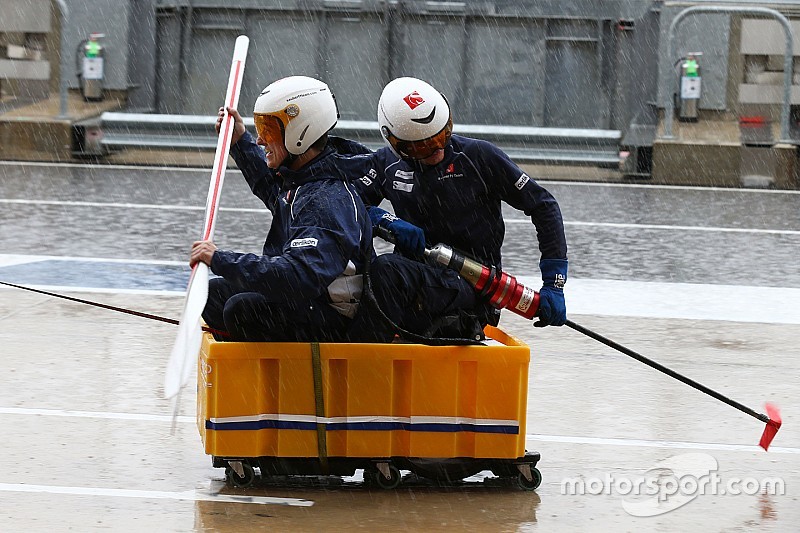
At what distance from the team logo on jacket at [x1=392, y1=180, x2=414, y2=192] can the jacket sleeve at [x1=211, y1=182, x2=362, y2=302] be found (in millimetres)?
555

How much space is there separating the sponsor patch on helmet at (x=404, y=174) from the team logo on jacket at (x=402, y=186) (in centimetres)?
2

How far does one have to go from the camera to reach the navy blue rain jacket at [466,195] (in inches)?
229

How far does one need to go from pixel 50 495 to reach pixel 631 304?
5.50 metres

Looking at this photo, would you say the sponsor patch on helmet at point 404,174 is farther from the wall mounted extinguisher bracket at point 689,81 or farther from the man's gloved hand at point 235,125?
the wall mounted extinguisher bracket at point 689,81

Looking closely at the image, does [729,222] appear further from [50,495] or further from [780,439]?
[50,495]

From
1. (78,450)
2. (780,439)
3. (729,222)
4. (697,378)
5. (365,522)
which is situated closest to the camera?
(365,522)

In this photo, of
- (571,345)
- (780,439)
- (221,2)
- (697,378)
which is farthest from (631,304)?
(221,2)

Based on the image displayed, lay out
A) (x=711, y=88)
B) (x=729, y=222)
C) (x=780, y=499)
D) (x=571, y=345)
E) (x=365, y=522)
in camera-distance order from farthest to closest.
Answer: (x=711, y=88), (x=729, y=222), (x=571, y=345), (x=780, y=499), (x=365, y=522)

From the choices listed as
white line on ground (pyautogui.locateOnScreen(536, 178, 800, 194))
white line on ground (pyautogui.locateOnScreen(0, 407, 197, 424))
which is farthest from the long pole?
white line on ground (pyautogui.locateOnScreen(0, 407, 197, 424))

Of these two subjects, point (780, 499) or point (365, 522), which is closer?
point (365, 522)

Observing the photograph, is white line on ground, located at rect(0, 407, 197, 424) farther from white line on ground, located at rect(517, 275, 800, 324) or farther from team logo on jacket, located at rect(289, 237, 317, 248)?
white line on ground, located at rect(517, 275, 800, 324)

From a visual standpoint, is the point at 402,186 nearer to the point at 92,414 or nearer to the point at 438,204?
the point at 438,204

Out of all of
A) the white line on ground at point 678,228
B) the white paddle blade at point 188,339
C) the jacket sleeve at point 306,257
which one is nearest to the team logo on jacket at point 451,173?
the jacket sleeve at point 306,257

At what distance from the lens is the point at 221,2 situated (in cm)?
2055
